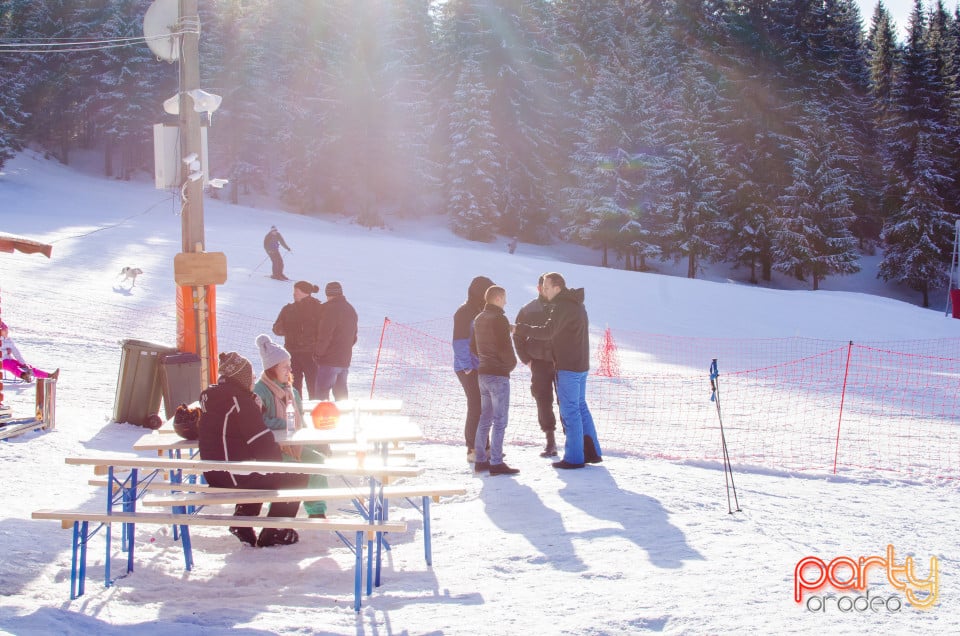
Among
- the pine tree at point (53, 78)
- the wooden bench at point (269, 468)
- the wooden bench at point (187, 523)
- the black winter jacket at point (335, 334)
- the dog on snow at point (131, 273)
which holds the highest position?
the pine tree at point (53, 78)

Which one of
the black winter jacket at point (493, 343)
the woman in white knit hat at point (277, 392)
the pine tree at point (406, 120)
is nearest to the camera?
the woman in white knit hat at point (277, 392)

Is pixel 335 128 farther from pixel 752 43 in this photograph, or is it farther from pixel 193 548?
pixel 193 548

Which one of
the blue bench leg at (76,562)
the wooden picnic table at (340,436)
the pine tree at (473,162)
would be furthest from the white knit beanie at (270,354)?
the pine tree at (473,162)

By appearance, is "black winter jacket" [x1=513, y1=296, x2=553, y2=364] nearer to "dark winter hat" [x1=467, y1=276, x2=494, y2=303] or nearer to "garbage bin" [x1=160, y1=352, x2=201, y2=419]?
"dark winter hat" [x1=467, y1=276, x2=494, y2=303]

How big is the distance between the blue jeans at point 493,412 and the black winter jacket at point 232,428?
7.83 ft

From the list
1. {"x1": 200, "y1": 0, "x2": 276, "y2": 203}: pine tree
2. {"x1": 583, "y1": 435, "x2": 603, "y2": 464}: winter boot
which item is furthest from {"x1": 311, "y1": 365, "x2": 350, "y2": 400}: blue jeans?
{"x1": 200, "y1": 0, "x2": 276, "y2": 203}: pine tree

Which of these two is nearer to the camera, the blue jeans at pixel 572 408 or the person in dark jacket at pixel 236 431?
the person in dark jacket at pixel 236 431

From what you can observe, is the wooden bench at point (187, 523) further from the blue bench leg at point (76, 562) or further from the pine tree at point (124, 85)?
the pine tree at point (124, 85)

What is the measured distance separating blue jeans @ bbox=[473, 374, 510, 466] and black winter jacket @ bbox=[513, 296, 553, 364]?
2.12 feet

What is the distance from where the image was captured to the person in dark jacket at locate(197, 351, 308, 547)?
17.3ft

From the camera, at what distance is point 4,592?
4617 millimetres

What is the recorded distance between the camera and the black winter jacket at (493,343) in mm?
7281

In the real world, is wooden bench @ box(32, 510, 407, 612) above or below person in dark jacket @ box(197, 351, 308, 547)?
below

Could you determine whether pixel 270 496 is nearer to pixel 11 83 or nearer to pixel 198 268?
pixel 198 268
